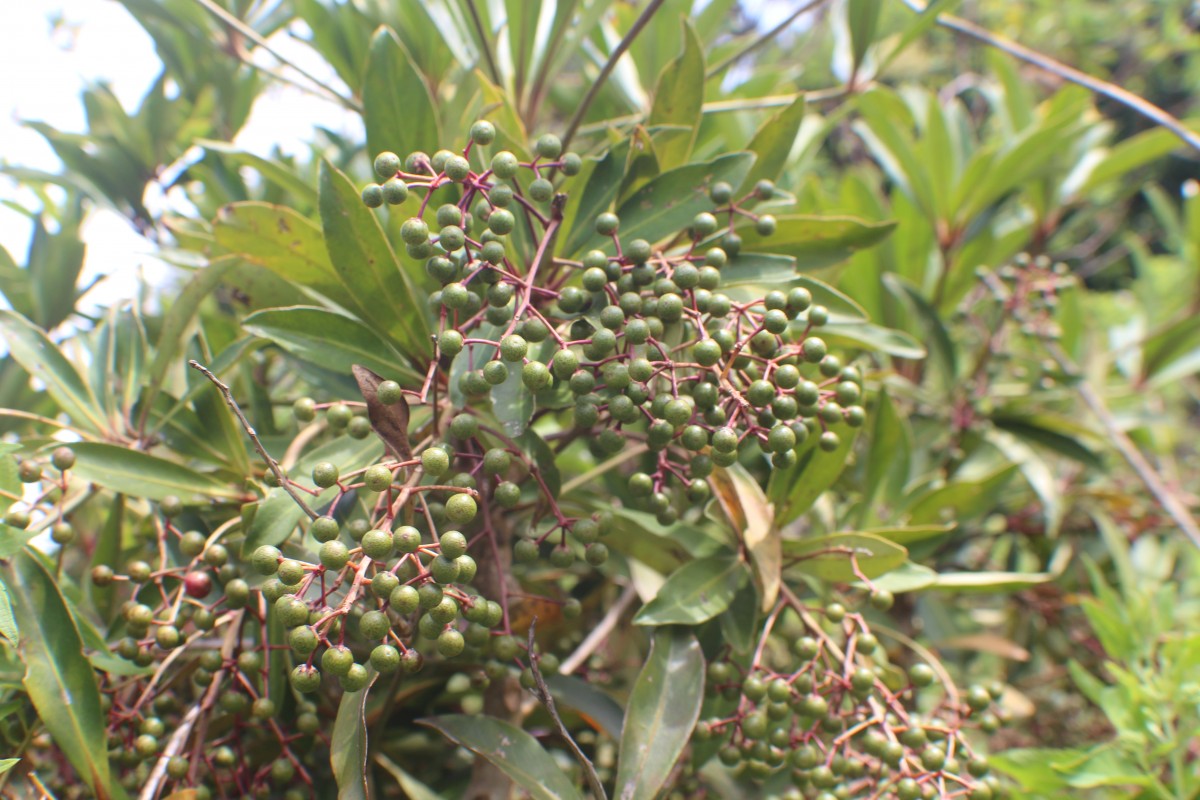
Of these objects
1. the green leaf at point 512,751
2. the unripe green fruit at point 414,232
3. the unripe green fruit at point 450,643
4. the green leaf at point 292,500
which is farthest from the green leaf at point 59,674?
the unripe green fruit at point 414,232

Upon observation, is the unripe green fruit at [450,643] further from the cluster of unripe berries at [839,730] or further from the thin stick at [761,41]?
the thin stick at [761,41]

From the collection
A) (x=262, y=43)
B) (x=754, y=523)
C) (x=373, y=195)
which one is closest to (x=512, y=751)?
(x=754, y=523)

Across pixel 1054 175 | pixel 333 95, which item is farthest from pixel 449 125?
pixel 1054 175

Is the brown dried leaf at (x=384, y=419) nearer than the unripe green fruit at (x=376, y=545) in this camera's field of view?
No

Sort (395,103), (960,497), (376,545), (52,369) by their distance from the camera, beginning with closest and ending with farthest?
(376,545) < (395,103) < (52,369) < (960,497)

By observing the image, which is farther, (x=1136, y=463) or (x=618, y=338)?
(x=1136, y=463)

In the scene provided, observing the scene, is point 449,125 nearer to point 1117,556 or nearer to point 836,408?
point 836,408

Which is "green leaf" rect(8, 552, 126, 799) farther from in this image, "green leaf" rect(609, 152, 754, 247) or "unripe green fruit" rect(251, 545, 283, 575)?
"green leaf" rect(609, 152, 754, 247)

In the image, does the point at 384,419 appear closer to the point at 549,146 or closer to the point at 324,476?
the point at 324,476
